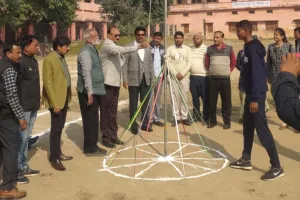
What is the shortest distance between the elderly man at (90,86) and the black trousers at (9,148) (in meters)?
1.52

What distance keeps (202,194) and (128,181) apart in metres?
1.02

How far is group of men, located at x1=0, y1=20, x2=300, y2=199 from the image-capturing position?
4301mm

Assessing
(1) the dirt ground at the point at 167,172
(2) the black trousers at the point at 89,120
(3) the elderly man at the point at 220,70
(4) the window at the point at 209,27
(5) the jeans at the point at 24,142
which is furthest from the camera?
(4) the window at the point at 209,27

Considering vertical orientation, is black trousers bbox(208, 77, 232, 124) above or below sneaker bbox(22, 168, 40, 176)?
above

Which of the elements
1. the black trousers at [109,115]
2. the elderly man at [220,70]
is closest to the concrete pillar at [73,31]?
the elderly man at [220,70]

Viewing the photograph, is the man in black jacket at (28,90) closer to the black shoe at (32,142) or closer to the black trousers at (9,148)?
the black trousers at (9,148)

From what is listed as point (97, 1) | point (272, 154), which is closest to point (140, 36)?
point (272, 154)

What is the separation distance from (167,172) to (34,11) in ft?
74.6

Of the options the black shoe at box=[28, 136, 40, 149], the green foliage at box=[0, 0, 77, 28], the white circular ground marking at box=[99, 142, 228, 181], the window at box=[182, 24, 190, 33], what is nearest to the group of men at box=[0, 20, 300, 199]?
the white circular ground marking at box=[99, 142, 228, 181]

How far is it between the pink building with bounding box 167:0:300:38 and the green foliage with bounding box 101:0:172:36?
40.4 ft

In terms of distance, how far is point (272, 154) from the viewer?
4906 mm

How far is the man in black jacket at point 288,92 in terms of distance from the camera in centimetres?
206

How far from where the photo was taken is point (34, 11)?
83.4ft

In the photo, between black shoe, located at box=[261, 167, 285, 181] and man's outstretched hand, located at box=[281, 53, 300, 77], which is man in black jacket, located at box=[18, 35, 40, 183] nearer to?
black shoe, located at box=[261, 167, 285, 181]
